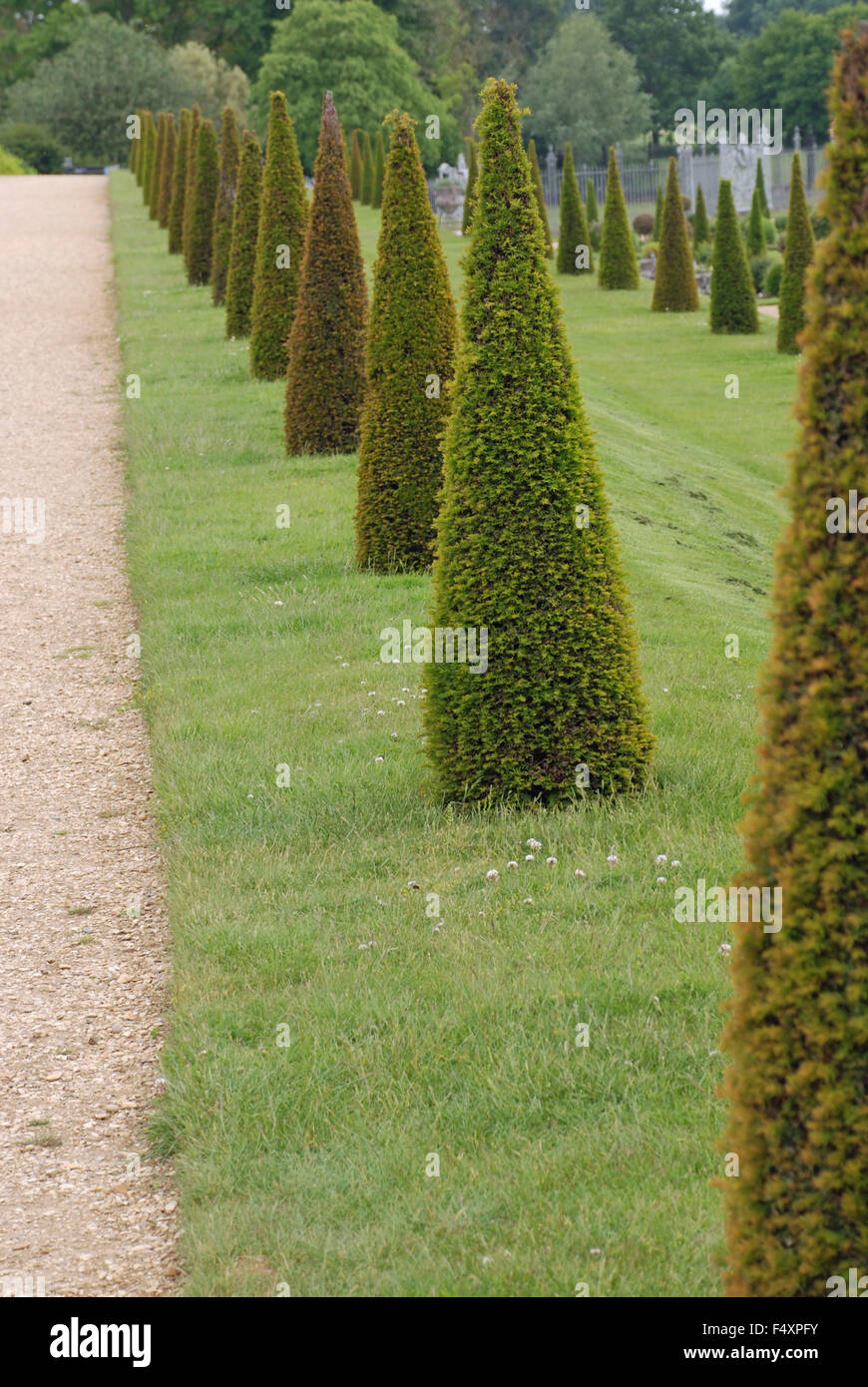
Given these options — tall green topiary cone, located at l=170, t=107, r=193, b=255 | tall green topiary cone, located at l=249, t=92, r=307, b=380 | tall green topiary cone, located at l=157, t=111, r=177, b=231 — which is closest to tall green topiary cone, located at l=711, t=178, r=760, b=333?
tall green topiary cone, located at l=170, t=107, r=193, b=255

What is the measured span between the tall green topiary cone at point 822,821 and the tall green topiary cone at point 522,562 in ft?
10.6

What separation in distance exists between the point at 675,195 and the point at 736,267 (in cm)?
221

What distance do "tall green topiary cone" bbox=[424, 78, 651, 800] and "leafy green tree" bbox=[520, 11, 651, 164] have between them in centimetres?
6138

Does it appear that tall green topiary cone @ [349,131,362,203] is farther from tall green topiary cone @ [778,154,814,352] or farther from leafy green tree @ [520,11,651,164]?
leafy green tree @ [520,11,651,164]

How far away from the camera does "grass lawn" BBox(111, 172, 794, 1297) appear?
135 inches

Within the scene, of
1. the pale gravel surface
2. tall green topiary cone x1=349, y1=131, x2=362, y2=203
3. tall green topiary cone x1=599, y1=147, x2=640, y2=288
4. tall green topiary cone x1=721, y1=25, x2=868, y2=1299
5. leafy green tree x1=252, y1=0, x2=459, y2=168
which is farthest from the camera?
leafy green tree x1=252, y1=0, x2=459, y2=168

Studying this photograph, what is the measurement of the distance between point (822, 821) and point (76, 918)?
3.69 metres

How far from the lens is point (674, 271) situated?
27.2 metres

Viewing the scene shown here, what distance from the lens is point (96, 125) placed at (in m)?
59.8

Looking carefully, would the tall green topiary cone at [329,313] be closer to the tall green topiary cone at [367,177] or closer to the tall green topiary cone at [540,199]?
the tall green topiary cone at [540,199]

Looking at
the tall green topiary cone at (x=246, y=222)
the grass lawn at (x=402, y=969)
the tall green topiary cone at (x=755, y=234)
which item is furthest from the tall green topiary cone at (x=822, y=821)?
the tall green topiary cone at (x=755, y=234)

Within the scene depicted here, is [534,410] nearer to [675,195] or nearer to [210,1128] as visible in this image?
[210,1128]
